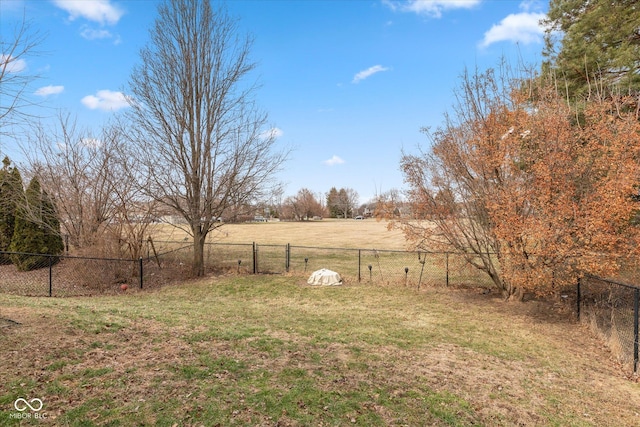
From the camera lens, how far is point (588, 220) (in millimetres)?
6875

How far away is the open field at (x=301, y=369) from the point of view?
12.0ft

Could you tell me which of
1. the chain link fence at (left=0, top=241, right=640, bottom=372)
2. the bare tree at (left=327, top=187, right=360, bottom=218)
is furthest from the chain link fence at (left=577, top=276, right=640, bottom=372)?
the bare tree at (left=327, top=187, right=360, bottom=218)

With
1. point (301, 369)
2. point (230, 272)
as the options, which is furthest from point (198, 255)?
point (301, 369)

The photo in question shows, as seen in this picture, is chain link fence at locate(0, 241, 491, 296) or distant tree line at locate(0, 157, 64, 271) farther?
distant tree line at locate(0, 157, 64, 271)

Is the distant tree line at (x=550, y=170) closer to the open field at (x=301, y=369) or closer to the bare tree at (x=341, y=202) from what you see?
the open field at (x=301, y=369)

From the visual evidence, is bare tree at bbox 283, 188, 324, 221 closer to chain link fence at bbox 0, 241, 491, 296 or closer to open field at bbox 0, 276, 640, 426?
chain link fence at bbox 0, 241, 491, 296

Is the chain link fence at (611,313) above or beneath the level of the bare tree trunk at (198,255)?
beneath

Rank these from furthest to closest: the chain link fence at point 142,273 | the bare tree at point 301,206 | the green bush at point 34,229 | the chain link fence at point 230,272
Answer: the bare tree at point 301,206 → the green bush at point 34,229 → the chain link fence at point 142,273 → the chain link fence at point 230,272

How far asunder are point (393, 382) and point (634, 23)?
1191cm

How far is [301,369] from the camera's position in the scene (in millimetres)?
4766

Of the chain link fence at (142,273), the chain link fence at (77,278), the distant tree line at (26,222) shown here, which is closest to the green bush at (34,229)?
the distant tree line at (26,222)

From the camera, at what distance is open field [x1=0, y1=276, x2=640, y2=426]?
366 cm

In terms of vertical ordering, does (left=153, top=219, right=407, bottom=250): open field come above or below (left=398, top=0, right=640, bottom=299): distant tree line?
below

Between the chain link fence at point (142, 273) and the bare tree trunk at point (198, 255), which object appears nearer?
the chain link fence at point (142, 273)
